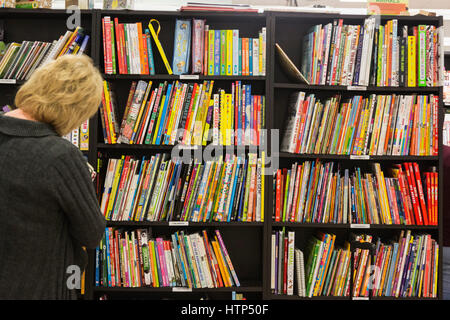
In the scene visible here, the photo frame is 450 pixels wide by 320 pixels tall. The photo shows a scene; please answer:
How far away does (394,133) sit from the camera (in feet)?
6.87

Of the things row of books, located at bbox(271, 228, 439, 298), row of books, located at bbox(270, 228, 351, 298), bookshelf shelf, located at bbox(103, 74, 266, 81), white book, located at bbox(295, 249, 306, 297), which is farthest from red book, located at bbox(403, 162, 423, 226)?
bookshelf shelf, located at bbox(103, 74, 266, 81)

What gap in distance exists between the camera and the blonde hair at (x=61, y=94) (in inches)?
44.8

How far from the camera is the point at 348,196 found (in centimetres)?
209

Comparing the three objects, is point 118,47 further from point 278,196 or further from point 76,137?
point 278,196

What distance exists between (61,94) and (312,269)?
158 cm

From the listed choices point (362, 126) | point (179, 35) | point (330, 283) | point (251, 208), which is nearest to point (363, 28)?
point (362, 126)

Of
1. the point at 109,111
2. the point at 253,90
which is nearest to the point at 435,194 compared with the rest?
the point at 253,90

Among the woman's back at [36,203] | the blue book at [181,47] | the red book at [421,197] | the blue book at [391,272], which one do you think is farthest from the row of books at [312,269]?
the woman's back at [36,203]

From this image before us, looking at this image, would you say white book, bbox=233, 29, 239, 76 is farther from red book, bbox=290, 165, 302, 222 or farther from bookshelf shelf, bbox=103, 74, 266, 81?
red book, bbox=290, 165, 302, 222

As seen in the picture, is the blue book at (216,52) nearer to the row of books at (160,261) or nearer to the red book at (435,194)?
the row of books at (160,261)

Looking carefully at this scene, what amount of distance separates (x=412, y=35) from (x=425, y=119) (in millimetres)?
519

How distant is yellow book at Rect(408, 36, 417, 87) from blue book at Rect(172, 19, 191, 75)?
1.24m

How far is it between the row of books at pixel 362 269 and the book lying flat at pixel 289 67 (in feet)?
2.82

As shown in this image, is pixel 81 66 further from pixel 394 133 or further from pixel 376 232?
pixel 376 232
